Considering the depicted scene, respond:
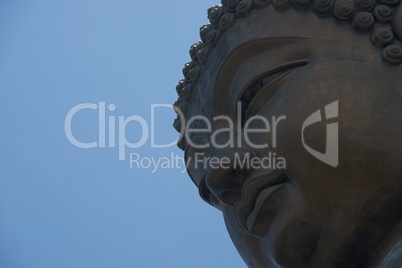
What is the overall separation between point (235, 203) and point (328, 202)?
0.43 metres

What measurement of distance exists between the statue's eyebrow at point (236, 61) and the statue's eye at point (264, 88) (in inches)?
1.3

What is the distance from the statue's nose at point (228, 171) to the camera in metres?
3.45

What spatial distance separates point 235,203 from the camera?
11.7ft

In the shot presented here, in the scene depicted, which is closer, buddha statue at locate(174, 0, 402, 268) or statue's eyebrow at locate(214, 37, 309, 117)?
buddha statue at locate(174, 0, 402, 268)

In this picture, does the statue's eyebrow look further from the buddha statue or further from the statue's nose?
the statue's nose

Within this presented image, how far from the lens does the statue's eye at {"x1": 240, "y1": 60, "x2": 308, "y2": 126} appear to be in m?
3.46

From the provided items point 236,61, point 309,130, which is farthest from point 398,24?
point 236,61

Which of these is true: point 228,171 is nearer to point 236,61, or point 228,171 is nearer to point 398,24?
point 236,61

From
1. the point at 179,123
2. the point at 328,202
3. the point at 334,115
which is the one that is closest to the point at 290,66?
the point at 334,115

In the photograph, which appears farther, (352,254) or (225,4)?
(225,4)

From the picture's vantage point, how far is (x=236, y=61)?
3.58 meters

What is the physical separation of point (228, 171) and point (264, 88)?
33 centimetres

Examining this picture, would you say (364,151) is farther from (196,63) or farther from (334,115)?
(196,63)

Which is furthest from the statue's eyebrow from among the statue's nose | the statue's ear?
the statue's ear
